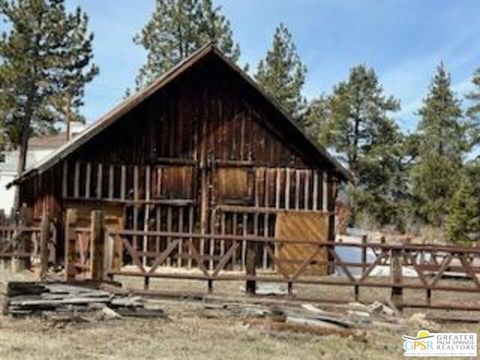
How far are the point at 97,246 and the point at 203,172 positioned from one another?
9462 mm

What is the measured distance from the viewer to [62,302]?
11148 mm

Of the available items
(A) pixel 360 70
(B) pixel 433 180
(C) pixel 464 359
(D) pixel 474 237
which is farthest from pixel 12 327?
(A) pixel 360 70

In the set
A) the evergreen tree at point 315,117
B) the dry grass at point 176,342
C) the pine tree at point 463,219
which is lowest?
the dry grass at point 176,342

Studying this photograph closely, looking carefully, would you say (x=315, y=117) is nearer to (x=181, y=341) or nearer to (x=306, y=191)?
(x=306, y=191)

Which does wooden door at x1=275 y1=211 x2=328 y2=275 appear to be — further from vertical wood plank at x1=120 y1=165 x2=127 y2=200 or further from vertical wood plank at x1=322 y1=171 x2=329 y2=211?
vertical wood plank at x1=120 y1=165 x2=127 y2=200

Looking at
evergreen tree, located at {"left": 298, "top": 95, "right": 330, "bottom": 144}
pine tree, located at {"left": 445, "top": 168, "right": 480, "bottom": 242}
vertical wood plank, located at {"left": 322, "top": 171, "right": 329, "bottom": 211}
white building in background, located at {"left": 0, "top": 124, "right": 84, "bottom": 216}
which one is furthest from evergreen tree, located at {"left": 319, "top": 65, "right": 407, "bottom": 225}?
vertical wood plank, located at {"left": 322, "top": 171, "right": 329, "bottom": 211}

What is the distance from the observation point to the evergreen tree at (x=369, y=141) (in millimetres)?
52969

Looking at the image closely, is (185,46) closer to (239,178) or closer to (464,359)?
(239,178)

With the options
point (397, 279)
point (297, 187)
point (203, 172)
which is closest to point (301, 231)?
point (297, 187)

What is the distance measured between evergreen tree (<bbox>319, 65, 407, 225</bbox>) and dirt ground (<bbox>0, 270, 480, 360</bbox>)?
41.6 meters

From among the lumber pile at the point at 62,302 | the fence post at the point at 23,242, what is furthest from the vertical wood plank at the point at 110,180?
the lumber pile at the point at 62,302

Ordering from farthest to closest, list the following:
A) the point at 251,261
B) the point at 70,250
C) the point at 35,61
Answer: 1. the point at 35,61
2. the point at 70,250
3. the point at 251,261

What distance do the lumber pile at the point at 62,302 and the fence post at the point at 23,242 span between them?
8.51 meters

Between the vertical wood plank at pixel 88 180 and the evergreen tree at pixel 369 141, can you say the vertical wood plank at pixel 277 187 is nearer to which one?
the vertical wood plank at pixel 88 180
